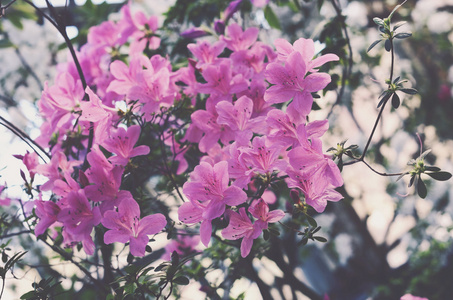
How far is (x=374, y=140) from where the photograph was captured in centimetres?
332

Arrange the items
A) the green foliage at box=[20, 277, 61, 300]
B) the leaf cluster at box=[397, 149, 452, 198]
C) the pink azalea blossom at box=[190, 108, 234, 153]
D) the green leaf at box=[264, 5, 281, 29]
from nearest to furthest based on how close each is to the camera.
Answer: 1. the leaf cluster at box=[397, 149, 452, 198]
2. the green foliage at box=[20, 277, 61, 300]
3. the pink azalea blossom at box=[190, 108, 234, 153]
4. the green leaf at box=[264, 5, 281, 29]

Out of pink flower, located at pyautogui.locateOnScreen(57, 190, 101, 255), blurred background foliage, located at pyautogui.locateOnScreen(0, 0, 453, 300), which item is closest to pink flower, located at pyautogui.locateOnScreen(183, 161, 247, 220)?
pink flower, located at pyautogui.locateOnScreen(57, 190, 101, 255)

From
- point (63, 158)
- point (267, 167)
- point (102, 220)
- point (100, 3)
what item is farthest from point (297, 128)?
point (100, 3)

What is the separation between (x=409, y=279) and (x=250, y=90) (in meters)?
2.34

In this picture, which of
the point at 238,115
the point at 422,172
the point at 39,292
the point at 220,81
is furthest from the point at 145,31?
the point at 422,172

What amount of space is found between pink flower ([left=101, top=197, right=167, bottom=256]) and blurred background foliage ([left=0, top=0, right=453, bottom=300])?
1316 millimetres

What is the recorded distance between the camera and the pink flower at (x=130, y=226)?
814 millimetres

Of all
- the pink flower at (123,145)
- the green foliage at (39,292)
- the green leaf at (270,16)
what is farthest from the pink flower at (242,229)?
the green leaf at (270,16)

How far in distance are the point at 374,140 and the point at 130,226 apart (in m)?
2.91

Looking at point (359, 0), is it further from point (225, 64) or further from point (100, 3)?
point (225, 64)

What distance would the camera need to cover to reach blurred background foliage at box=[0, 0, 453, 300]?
2.45 meters

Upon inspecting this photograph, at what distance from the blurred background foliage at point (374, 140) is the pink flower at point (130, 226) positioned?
132 cm

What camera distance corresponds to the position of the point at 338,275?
3043 mm

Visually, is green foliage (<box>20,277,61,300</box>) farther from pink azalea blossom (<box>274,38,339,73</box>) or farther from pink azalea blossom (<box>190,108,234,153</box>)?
pink azalea blossom (<box>274,38,339,73</box>)
